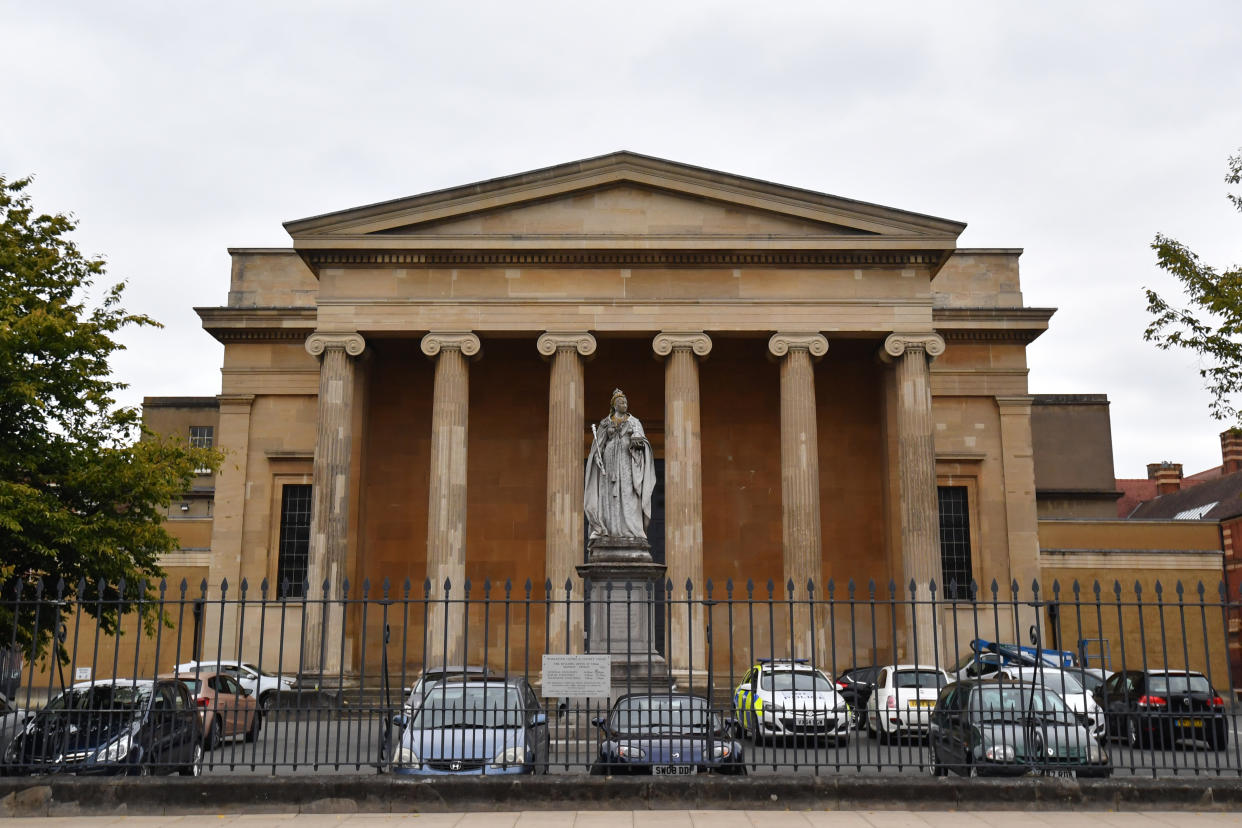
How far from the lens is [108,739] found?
34.7 ft

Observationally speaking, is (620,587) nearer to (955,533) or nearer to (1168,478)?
(955,533)

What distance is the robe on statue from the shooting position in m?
17.5

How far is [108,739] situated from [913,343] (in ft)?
75.8

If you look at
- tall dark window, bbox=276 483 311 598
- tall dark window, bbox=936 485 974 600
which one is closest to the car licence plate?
tall dark window, bbox=276 483 311 598

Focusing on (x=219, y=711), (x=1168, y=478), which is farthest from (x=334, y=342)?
(x=1168, y=478)

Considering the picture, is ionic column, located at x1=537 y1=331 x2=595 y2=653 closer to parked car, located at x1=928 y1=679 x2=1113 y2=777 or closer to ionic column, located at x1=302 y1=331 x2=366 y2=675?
ionic column, located at x1=302 y1=331 x2=366 y2=675

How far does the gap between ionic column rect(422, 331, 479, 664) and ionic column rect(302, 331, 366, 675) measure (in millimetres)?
2165

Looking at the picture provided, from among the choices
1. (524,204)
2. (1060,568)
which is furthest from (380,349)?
(1060,568)

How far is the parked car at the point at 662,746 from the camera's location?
10.6 meters

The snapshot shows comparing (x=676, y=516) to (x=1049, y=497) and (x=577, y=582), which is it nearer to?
(x=577, y=582)

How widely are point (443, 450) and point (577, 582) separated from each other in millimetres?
4975

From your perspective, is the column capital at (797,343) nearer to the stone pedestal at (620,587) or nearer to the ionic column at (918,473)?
the ionic column at (918,473)

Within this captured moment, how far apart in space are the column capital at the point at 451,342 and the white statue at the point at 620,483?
12.4 metres

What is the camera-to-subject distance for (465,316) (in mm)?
29875
